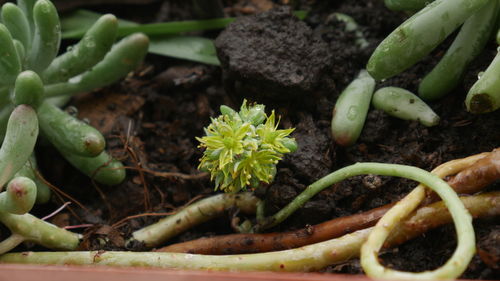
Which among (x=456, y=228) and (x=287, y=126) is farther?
(x=287, y=126)

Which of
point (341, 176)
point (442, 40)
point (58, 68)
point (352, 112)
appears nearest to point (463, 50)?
point (442, 40)

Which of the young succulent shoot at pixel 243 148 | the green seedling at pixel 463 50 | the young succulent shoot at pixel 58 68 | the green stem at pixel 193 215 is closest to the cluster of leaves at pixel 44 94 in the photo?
the young succulent shoot at pixel 58 68

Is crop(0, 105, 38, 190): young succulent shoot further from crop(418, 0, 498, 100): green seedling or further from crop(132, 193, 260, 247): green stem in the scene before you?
crop(418, 0, 498, 100): green seedling

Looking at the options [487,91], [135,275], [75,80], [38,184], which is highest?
[487,91]

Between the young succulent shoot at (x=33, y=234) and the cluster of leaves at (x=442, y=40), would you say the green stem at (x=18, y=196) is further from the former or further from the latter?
the cluster of leaves at (x=442, y=40)

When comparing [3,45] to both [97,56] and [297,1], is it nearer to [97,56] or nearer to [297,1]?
[97,56]

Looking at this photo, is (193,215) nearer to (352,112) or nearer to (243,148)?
(243,148)
